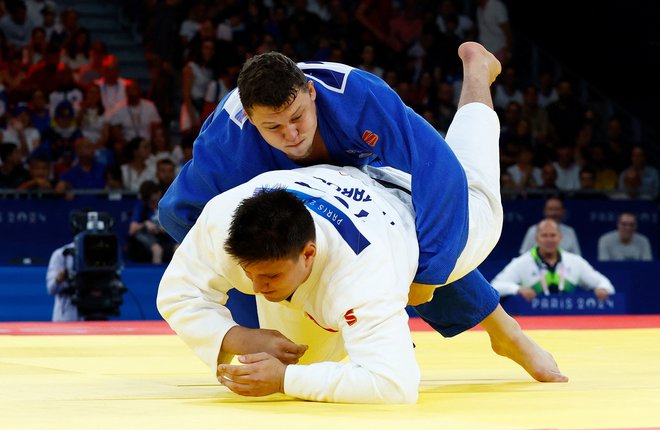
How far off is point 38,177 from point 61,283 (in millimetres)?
1641

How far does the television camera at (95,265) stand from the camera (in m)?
6.14

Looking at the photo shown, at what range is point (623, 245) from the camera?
26.5 ft

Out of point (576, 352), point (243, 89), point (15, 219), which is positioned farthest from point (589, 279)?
point (243, 89)

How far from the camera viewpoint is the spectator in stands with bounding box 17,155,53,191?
25.4 feet

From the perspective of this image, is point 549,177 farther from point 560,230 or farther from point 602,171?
point 560,230

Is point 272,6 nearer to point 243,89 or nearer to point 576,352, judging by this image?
point 576,352

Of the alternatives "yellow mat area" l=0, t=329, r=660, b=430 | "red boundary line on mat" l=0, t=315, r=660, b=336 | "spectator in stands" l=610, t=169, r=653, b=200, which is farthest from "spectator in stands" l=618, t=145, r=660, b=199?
"yellow mat area" l=0, t=329, r=660, b=430

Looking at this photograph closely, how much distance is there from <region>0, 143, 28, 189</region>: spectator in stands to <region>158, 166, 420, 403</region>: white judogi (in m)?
5.31

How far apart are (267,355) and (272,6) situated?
791 cm

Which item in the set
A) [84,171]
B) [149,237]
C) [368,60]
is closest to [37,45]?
[84,171]

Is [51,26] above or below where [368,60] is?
above

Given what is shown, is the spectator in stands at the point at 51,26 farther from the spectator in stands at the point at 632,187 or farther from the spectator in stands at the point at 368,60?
the spectator in stands at the point at 632,187

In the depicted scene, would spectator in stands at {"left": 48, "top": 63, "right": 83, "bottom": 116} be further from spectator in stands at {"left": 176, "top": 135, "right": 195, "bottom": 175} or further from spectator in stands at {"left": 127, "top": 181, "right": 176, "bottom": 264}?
spectator in stands at {"left": 127, "top": 181, "right": 176, "bottom": 264}

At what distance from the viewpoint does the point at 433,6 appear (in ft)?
35.3
